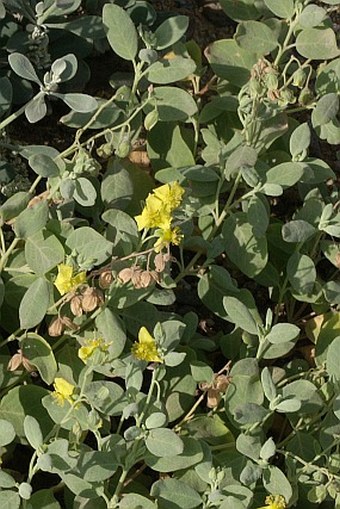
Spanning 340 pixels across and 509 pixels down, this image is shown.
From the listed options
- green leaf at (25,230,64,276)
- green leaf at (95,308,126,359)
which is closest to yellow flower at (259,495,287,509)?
green leaf at (95,308,126,359)

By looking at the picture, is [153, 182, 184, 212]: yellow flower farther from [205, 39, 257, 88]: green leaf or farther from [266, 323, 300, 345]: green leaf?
[205, 39, 257, 88]: green leaf

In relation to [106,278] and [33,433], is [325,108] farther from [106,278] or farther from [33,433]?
[33,433]

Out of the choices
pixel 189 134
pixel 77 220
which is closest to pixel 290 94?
pixel 189 134

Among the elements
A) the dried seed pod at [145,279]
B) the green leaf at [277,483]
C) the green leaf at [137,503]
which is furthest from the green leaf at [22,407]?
the green leaf at [277,483]

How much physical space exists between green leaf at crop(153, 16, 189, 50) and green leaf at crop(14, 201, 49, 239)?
502 millimetres

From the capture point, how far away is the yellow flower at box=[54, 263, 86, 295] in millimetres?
1684

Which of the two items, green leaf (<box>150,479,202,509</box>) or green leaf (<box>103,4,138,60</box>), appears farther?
green leaf (<box>103,4,138,60</box>)

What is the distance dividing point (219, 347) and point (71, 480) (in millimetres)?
675

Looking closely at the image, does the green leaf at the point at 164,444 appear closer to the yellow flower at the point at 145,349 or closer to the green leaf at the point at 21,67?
the yellow flower at the point at 145,349

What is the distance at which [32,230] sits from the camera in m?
1.79

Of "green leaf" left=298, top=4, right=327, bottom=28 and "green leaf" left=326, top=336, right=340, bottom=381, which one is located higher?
"green leaf" left=298, top=4, right=327, bottom=28

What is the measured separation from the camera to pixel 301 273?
2098mm

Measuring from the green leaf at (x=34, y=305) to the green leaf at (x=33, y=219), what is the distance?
0.11m

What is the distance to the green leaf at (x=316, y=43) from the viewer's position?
7.07ft
